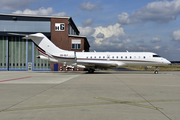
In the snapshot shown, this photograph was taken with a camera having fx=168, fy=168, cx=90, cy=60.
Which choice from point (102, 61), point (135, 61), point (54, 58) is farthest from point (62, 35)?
point (135, 61)

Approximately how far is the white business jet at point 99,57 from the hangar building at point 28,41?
948cm

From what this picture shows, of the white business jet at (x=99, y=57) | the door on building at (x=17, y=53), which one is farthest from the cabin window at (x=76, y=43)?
the door on building at (x=17, y=53)

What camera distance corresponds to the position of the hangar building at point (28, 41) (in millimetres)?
36812

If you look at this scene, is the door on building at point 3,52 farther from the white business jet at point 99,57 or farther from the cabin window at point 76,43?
the cabin window at point 76,43

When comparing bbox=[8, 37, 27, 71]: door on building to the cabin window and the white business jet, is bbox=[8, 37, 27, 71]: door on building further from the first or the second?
the white business jet

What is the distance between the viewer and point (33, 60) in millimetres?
37625

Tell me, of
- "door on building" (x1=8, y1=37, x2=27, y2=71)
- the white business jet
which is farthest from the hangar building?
the white business jet

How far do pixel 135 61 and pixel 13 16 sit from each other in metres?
28.1

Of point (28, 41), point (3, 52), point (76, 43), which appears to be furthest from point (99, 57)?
point (3, 52)

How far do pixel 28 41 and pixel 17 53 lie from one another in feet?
12.3

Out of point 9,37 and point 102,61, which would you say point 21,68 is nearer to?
point 9,37

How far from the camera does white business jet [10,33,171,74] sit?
26594 mm

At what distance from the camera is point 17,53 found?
125 ft

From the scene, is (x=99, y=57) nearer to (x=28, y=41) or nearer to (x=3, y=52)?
(x=28, y=41)
